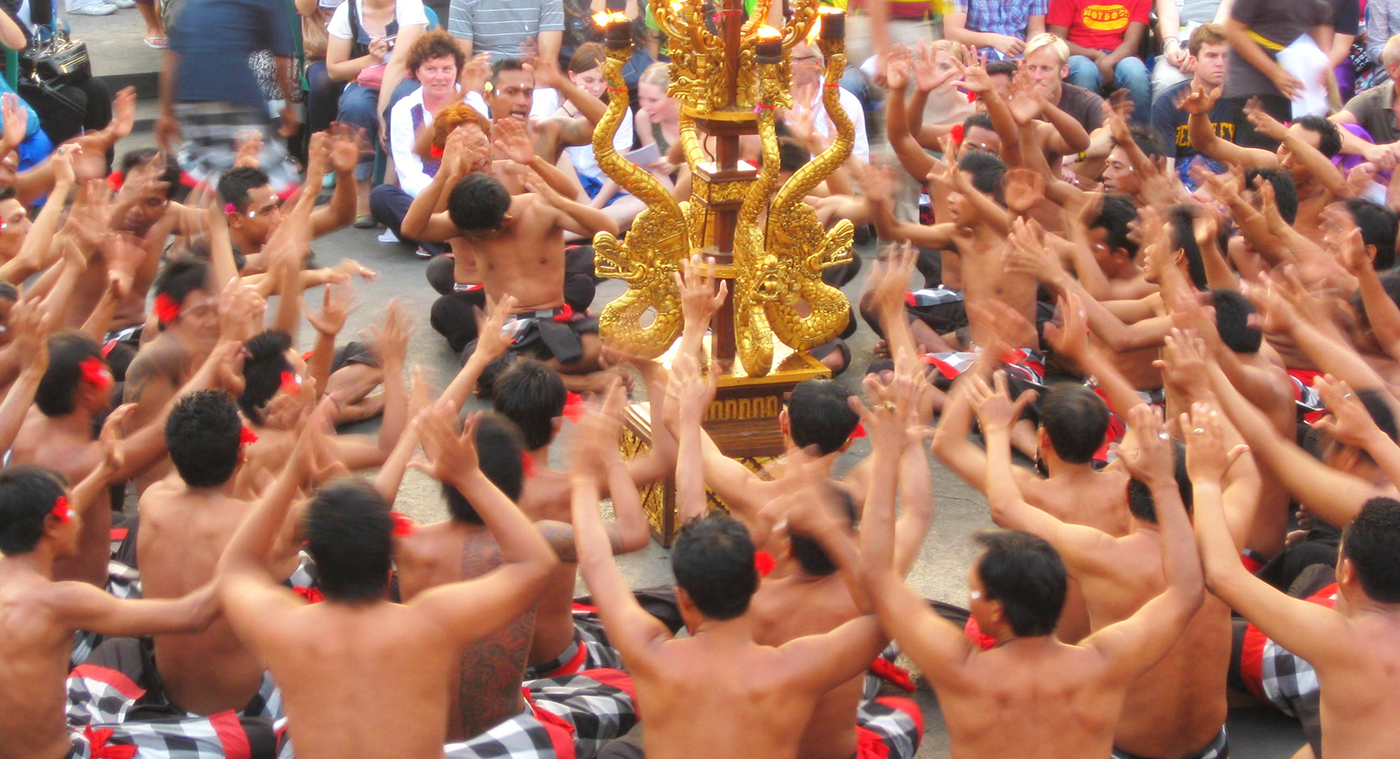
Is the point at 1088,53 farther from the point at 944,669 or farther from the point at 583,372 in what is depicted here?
the point at 944,669

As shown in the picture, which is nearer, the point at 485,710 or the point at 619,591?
the point at 619,591

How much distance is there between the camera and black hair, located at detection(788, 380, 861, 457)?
13.0ft

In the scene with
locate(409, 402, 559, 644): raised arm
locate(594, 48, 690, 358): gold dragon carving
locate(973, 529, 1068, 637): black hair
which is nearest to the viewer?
locate(973, 529, 1068, 637): black hair

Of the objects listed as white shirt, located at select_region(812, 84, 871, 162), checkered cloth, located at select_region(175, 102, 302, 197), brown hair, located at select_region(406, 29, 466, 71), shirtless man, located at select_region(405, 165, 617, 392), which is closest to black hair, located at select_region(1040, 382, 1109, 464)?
shirtless man, located at select_region(405, 165, 617, 392)

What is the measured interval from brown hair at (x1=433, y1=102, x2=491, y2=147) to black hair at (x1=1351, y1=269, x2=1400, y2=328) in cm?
386

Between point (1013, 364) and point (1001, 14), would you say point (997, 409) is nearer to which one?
point (1013, 364)

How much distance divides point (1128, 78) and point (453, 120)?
15.0 feet

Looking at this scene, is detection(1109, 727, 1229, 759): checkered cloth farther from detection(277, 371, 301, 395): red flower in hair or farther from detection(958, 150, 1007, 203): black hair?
detection(958, 150, 1007, 203): black hair

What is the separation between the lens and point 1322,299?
4.73 meters

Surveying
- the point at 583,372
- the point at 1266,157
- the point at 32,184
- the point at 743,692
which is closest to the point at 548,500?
the point at 743,692

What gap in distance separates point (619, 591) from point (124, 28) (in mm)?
9923

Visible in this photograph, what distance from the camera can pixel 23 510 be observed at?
10.6 feet

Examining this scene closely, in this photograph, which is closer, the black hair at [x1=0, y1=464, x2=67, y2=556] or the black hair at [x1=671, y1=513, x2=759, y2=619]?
the black hair at [x1=671, y1=513, x2=759, y2=619]

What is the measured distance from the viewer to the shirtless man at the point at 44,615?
3162 millimetres
